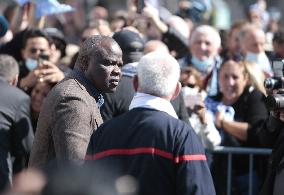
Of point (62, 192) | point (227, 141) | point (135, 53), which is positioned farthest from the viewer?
point (227, 141)

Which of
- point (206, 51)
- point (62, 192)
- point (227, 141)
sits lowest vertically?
point (227, 141)

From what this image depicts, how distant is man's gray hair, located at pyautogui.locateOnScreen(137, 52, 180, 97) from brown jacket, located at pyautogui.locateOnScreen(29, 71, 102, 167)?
1.56 feet

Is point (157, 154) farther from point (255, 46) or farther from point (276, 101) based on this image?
point (255, 46)

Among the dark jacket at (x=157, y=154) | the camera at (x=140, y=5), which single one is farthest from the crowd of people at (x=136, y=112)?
the camera at (x=140, y=5)

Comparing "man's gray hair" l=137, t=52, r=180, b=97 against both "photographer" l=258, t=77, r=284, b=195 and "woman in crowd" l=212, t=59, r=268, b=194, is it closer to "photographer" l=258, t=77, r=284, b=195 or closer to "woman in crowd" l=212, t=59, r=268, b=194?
"photographer" l=258, t=77, r=284, b=195

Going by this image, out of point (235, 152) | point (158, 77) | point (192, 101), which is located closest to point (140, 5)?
point (192, 101)

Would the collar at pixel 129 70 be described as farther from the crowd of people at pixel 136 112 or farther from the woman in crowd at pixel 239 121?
the woman in crowd at pixel 239 121

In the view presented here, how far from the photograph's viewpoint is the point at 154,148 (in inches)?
159

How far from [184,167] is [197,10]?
302 inches

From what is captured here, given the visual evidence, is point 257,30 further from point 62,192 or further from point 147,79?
point 62,192

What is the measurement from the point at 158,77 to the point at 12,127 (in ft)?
7.25

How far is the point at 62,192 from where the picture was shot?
1.84 m

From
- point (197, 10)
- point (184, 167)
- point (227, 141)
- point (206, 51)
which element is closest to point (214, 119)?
point (227, 141)

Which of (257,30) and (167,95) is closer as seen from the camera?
(167,95)
